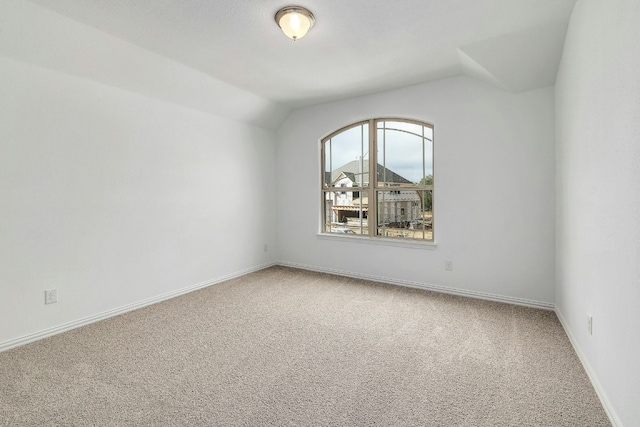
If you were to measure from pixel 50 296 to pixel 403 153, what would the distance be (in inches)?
157

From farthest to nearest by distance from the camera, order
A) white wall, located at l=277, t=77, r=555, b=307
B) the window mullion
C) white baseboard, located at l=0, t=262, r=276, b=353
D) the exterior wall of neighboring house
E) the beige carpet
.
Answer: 1. the window mullion
2. the exterior wall of neighboring house
3. white wall, located at l=277, t=77, r=555, b=307
4. white baseboard, located at l=0, t=262, r=276, b=353
5. the beige carpet

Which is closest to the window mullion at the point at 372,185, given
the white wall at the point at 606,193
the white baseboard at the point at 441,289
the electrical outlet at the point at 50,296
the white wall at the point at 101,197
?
the white baseboard at the point at 441,289

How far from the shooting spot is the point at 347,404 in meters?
1.75

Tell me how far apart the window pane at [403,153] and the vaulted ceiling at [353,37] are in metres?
0.64

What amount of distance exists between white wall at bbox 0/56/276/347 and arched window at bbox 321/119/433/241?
1441mm

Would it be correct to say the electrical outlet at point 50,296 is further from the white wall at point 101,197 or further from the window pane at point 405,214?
the window pane at point 405,214

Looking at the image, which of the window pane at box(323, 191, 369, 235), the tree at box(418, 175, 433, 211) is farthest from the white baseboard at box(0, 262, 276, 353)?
the tree at box(418, 175, 433, 211)

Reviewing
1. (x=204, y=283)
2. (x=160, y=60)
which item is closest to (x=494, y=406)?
(x=204, y=283)

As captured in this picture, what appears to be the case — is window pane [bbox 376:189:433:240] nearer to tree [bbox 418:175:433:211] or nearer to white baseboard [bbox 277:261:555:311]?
tree [bbox 418:175:433:211]

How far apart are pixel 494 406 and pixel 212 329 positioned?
7.15 feet

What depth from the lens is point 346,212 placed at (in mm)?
4660

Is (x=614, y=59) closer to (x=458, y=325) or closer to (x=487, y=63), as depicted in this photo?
(x=487, y=63)

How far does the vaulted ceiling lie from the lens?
2.25m

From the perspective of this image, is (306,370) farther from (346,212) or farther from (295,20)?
(346,212)
